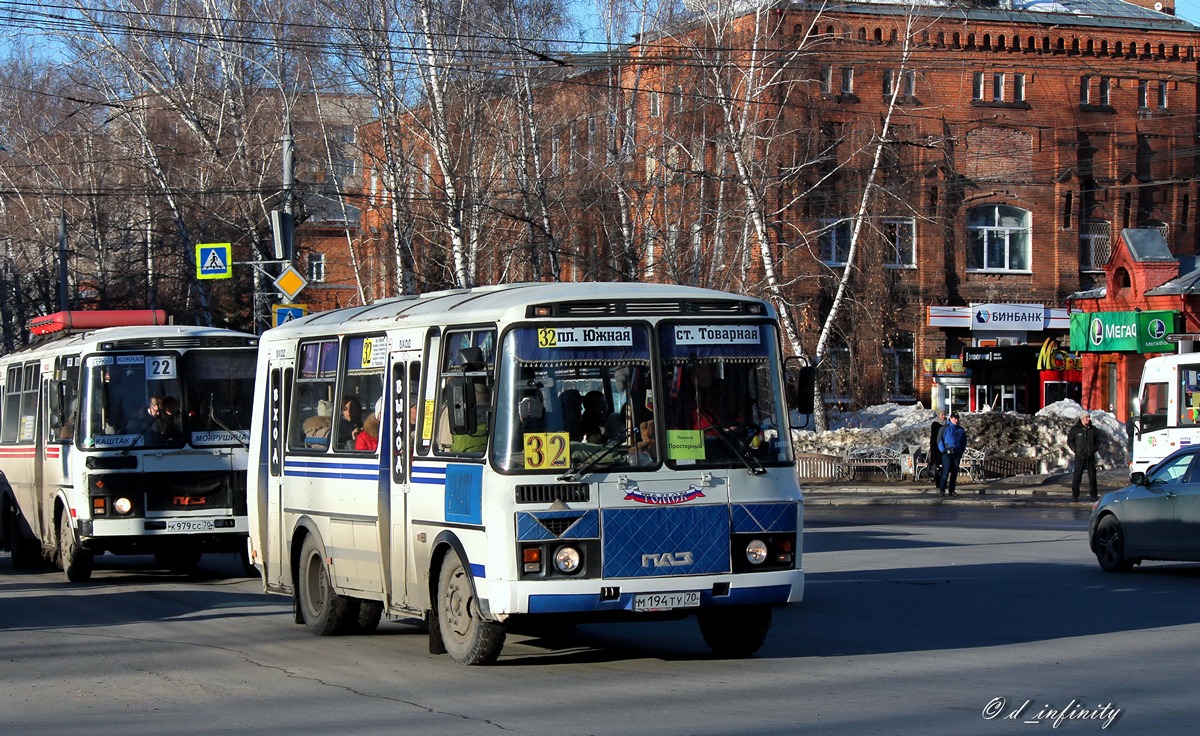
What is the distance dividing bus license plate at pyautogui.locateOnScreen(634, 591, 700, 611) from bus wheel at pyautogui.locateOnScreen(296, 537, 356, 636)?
11.1 feet

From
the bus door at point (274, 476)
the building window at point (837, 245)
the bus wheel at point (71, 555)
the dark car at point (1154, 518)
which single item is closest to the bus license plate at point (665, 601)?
the bus door at point (274, 476)

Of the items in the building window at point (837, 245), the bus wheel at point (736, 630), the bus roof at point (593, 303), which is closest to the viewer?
Answer: the bus roof at point (593, 303)

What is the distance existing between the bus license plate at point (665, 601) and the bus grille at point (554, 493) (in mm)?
740

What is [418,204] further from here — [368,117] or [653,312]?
[653,312]

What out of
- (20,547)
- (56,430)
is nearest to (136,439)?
(56,430)

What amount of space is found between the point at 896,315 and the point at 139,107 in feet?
84.1

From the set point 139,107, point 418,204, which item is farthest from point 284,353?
point 139,107

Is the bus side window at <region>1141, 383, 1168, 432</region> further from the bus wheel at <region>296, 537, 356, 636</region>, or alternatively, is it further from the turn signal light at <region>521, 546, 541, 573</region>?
the turn signal light at <region>521, 546, 541, 573</region>

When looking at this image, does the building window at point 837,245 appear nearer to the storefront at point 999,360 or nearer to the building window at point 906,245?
Result: the building window at point 906,245

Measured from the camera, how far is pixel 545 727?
8.18 meters

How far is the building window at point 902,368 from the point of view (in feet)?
176

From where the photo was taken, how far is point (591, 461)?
9766 millimetres

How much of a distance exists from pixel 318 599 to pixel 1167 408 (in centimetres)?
2065

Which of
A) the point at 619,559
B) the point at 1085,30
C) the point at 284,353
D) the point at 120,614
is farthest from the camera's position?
the point at 1085,30
